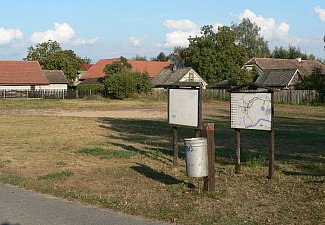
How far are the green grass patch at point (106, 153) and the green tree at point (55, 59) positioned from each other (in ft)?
285

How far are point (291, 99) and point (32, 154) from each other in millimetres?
50768

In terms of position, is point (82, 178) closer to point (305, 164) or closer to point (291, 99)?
point (305, 164)

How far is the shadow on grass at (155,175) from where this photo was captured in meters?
11.0

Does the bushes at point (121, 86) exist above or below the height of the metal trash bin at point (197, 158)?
above

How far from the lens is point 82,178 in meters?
11.7

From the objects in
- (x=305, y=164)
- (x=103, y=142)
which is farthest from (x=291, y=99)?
(x=305, y=164)

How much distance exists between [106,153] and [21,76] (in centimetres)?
6517

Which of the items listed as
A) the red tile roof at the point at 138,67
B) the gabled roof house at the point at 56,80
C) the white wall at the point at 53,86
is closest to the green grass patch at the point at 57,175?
the white wall at the point at 53,86

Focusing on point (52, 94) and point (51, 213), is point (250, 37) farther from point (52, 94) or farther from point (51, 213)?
point (51, 213)

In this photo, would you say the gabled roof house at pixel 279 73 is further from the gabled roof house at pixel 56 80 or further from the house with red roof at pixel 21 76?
the house with red roof at pixel 21 76

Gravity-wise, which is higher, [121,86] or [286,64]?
[286,64]

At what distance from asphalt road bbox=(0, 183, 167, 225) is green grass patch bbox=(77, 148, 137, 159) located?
543 centimetres

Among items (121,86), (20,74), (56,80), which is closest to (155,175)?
(121,86)

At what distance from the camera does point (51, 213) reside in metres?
8.14
